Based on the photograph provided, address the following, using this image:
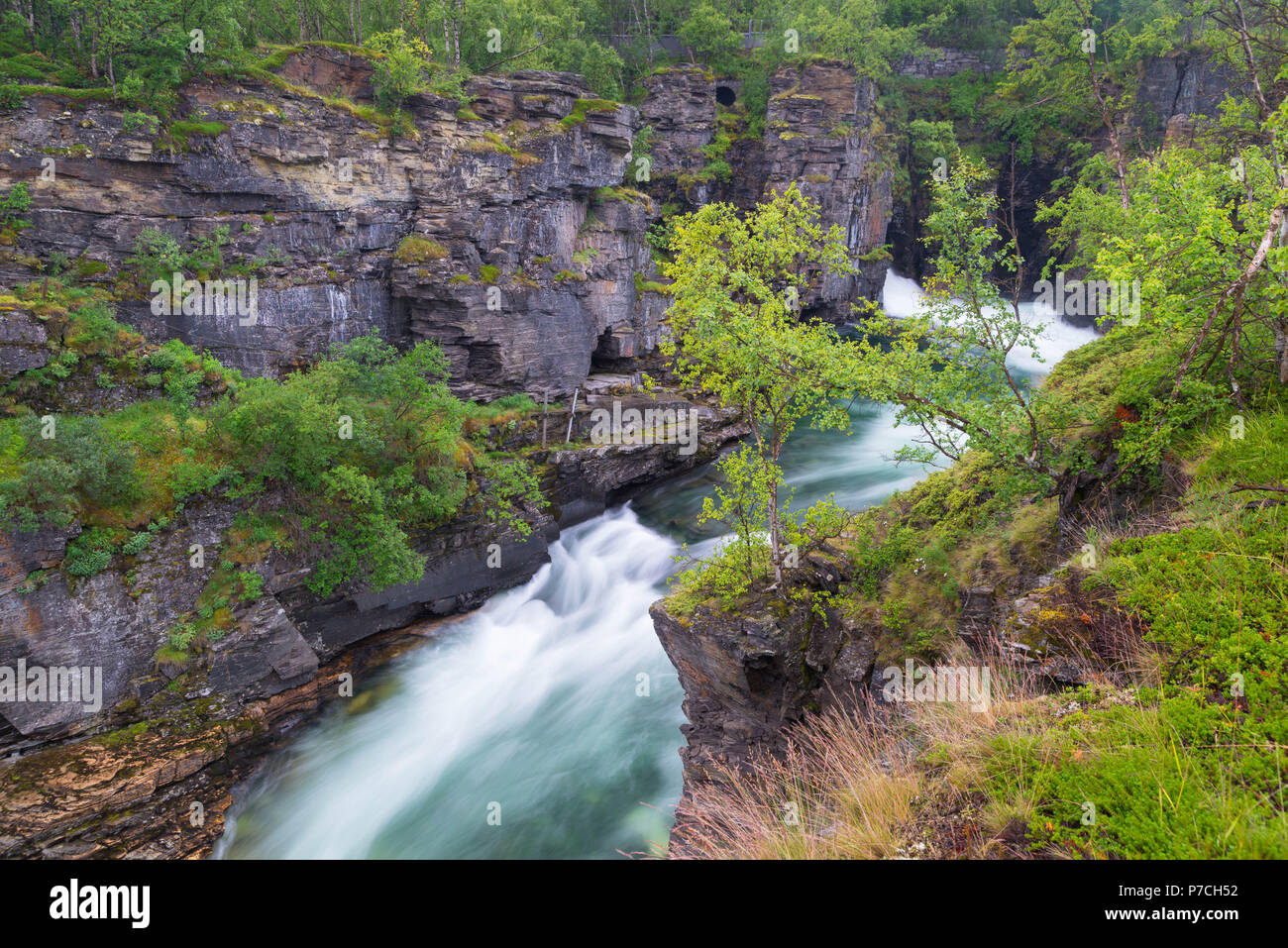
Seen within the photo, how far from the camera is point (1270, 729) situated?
368 cm

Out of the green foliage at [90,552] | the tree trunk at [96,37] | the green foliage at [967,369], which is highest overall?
the tree trunk at [96,37]

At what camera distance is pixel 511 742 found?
1373cm

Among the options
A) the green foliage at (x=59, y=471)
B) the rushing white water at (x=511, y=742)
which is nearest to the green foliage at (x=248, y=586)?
the green foliage at (x=59, y=471)

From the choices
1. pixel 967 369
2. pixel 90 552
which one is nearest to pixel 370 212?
pixel 90 552

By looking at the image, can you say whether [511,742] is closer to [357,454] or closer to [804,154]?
[357,454]

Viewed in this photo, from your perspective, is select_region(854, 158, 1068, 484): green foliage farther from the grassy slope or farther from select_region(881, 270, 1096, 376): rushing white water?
select_region(881, 270, 1096, 376): rushing white water

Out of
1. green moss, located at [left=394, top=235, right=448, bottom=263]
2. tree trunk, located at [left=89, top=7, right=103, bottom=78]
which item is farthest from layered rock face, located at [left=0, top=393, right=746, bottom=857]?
tree trunk, located at [left=89, top=7, right=103, bottom=78]

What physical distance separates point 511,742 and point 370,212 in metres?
17.2

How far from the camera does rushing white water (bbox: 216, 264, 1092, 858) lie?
1163cm

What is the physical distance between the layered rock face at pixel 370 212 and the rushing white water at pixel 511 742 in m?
8.62

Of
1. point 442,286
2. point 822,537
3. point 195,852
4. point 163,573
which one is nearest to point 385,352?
point 442,286

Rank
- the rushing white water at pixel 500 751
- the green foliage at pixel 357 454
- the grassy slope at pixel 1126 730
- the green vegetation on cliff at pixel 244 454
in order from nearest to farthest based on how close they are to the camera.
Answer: the grassy slope at pixel 1126 730 < the rushing white water at pixel 500 751 < the green vegetation on cliff at pixel 244 454 < the green foliage at pixel 357 454

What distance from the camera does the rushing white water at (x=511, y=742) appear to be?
11.6m

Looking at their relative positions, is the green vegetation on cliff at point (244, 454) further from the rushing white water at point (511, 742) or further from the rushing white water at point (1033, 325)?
the rushing white water at point (1033, 325)
